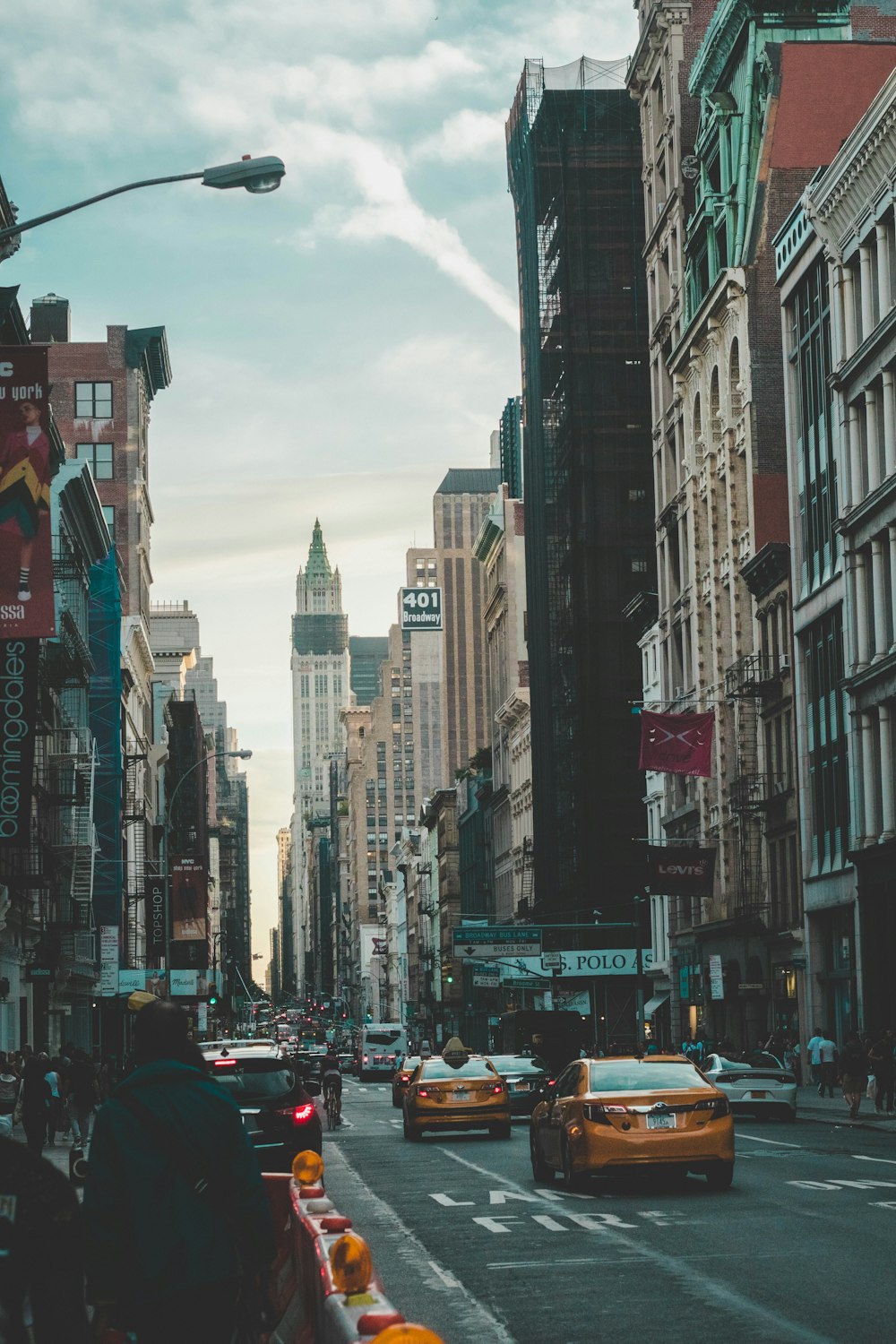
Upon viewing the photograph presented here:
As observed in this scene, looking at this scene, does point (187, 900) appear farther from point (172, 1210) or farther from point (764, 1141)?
point (172, 1210)

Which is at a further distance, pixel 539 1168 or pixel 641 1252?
pixel 539 1168

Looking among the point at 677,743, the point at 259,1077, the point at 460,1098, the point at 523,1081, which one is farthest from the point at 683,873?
the point at 259,1077

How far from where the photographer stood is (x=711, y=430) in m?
72.2

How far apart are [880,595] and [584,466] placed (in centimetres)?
4882

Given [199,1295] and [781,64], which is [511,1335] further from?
[781,64]

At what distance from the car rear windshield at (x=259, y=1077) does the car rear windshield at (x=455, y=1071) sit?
12.1 metres

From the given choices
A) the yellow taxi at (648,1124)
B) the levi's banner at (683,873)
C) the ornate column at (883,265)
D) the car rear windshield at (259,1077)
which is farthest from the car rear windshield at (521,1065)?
the yellow taxi at (648,1124)

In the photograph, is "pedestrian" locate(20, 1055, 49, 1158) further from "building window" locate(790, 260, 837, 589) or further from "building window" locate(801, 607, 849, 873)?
"building window" locate(790, 260, 837, 589)

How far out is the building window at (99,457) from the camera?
365ft

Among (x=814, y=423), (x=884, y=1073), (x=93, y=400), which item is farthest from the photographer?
(x=93, y=400)

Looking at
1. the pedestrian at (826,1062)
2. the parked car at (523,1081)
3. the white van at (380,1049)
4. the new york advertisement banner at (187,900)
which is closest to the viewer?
the parked car at (523,1081)

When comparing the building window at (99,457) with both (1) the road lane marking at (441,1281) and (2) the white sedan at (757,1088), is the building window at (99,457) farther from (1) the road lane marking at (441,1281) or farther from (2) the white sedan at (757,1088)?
(1) the road lane marking at (441,1281)

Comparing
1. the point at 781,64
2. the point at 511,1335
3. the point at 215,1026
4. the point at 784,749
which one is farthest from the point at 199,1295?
the point at 215,1026

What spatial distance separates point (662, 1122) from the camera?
20750 millimetres
